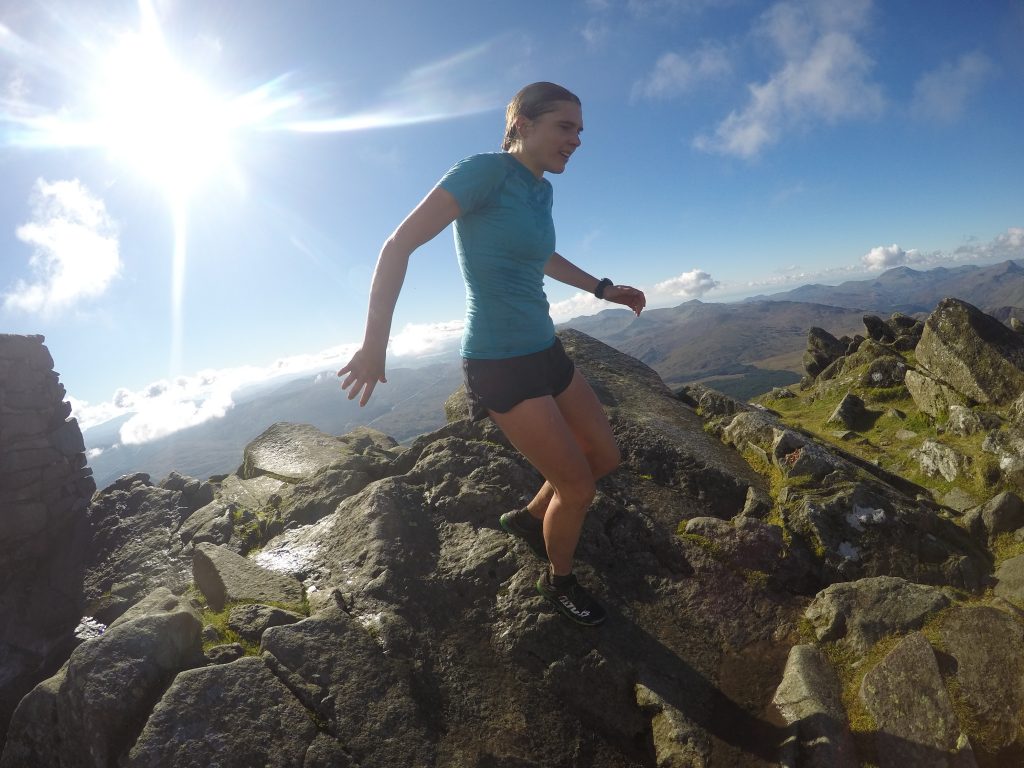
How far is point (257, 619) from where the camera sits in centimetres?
669

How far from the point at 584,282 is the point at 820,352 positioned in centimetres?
4175

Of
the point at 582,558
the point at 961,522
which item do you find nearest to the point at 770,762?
the point at 582,558

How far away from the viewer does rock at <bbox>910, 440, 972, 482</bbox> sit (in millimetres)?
10594

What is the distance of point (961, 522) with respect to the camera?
8.63 metres

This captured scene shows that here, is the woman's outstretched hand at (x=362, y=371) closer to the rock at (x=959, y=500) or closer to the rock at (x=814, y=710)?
the rock at (x=814, y=710)

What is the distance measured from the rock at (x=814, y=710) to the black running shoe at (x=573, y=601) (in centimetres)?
210

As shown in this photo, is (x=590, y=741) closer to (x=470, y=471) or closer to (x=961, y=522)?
(x=470, y=471)

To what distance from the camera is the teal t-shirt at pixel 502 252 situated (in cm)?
503

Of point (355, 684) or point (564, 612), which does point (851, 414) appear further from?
point (355, 684)

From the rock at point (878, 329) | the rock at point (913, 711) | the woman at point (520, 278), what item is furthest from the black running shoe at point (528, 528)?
the rock at point (878, 329)

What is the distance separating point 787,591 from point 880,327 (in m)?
38.4

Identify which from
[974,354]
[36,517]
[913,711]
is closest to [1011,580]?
[913,711]

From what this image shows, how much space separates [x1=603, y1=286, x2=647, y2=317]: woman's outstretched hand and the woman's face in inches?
93.8

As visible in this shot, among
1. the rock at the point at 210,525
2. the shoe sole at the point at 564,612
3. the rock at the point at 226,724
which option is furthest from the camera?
the rock at the point at 210,525
